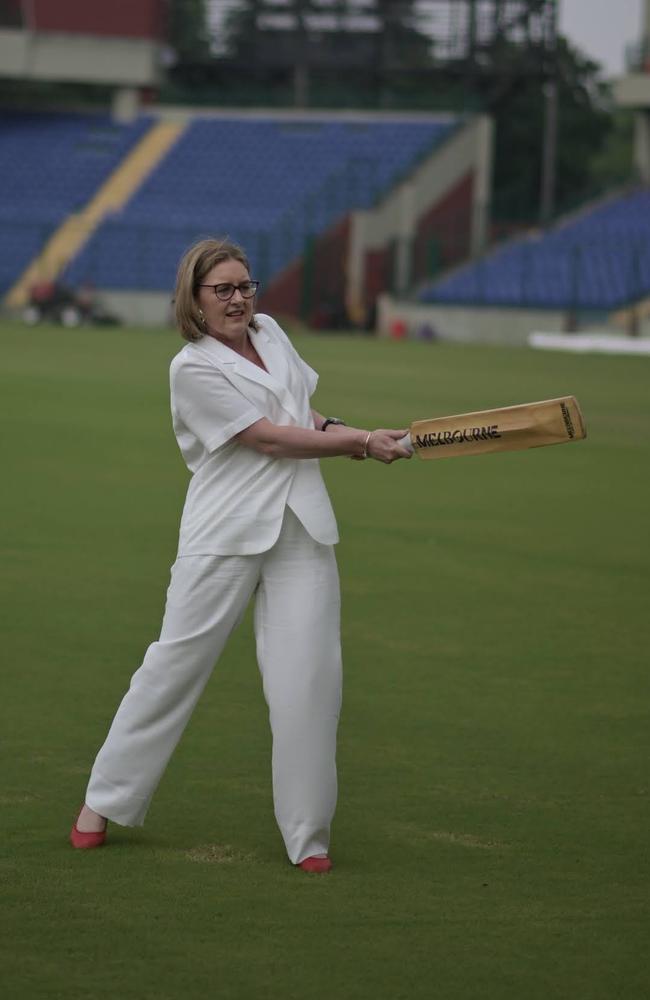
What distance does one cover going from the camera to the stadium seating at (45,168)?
160ft

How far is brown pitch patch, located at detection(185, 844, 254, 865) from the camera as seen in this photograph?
582 cm

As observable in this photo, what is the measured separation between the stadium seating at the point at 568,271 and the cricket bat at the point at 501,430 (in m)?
36.6

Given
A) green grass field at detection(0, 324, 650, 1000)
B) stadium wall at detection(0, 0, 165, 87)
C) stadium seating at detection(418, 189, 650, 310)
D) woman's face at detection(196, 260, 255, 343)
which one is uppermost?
stadium wall at detection(0, 0, 165, 87)

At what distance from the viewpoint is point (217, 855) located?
5.88 metres

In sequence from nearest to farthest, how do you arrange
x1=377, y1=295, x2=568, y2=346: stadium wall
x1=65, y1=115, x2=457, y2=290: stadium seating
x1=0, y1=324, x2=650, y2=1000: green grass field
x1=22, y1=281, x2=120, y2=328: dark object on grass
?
1. x1=0, y1=324, x2=650, y2=1000: green grass field
2. x1=377, y1=295, x2=568, y2=346: stadium wall
3. x1=22, y1=281, x2=120, y2=328: dark object on grass
4. x1=65, y1=115, x2=457, y2=290: stadium seating

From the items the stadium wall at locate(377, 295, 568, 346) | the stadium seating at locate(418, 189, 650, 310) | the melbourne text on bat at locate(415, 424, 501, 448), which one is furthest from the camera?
the stadium seating at locate(418, 189, 650, 310)

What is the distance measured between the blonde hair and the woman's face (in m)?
0.02

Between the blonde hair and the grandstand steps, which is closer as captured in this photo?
the blonde hair

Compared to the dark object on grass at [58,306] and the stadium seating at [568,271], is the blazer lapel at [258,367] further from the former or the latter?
the dark object on grass at [58,306]

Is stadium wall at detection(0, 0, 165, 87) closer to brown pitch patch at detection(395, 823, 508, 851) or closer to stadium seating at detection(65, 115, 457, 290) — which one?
stadium seating at detection(65, 115, 457, 290)

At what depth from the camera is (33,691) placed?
318 inches

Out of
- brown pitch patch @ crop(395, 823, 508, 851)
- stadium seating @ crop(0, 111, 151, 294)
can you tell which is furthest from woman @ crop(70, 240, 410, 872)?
stadium seating @ crop(0, 111, 151, 294)

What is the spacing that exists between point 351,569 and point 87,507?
3042mm

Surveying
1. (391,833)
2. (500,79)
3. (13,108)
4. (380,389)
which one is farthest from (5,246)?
(391,833)
